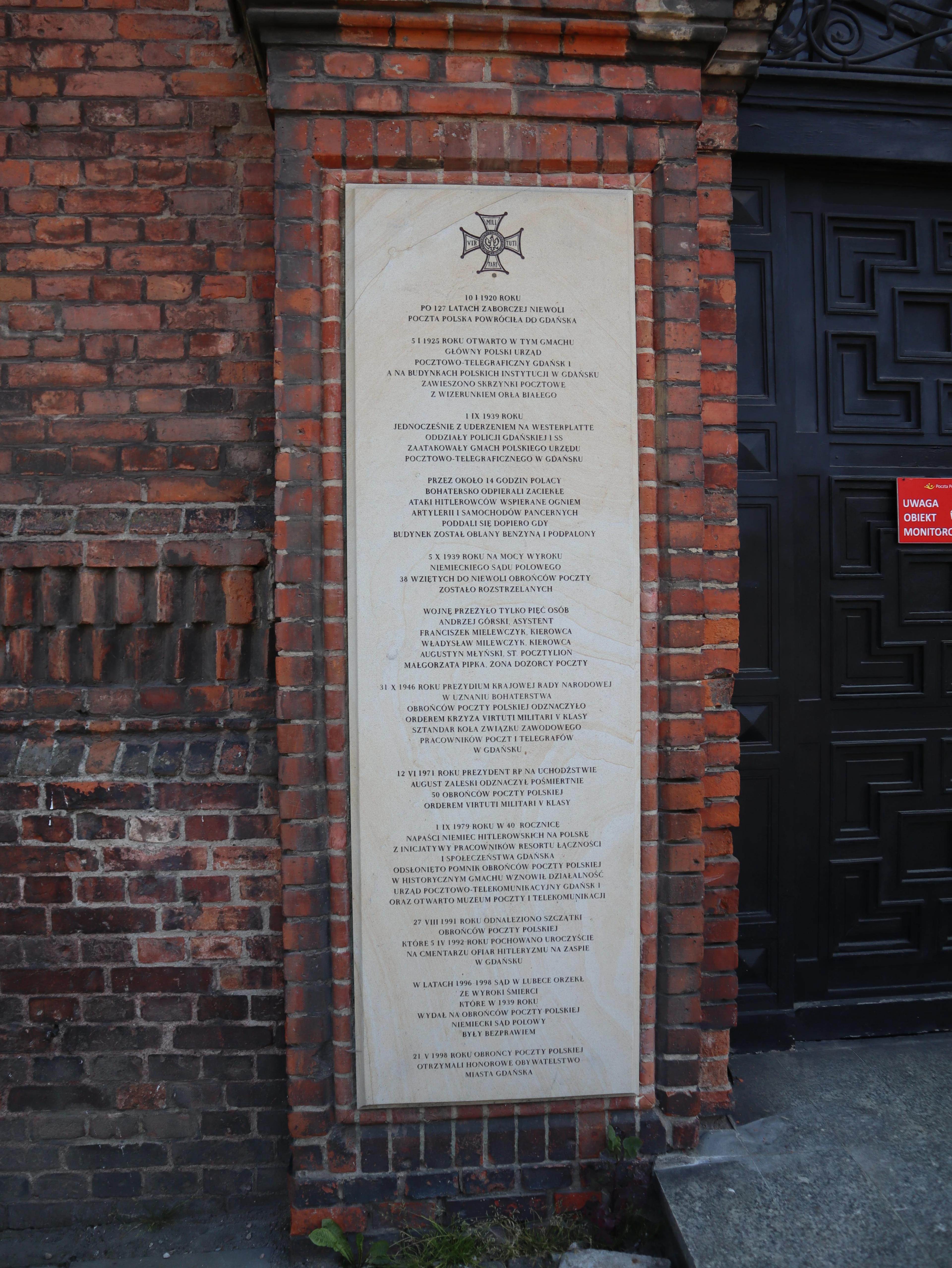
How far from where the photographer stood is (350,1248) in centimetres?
213

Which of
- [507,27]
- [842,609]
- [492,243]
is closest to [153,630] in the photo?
[492,243]

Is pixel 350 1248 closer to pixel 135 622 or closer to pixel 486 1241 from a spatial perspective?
pixel 486 1241

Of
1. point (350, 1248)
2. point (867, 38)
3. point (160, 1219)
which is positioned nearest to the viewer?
point (350, 1248)

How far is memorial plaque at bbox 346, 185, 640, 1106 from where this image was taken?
2.17m

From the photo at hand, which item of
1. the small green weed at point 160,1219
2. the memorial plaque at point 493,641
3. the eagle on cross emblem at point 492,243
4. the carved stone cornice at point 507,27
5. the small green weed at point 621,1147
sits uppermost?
the carved stone cornice at point 507,27

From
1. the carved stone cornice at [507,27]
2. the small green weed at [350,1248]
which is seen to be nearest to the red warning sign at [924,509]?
the carved stone cornice at [507,27]

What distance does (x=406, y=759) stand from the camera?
2180 mm

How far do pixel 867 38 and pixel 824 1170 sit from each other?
→ 12.4ft

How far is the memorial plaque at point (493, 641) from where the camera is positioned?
7.11ft

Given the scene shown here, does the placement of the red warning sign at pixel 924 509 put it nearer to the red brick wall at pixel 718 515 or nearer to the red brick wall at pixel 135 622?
the red brick wall at pixel 718 515

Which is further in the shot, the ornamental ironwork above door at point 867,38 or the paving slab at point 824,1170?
the ornamental ironwork above door at point 867,38

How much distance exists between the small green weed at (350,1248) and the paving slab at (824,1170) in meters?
0.77

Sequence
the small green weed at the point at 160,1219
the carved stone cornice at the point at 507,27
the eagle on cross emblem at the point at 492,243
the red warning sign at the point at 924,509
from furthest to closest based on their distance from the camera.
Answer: the red warning sign at the point at 924,509 → the small green weed at the point at 160,1219 → the eagle on cross emblem at the point at 492,243 → the carved stone cornice at the point at 507,27

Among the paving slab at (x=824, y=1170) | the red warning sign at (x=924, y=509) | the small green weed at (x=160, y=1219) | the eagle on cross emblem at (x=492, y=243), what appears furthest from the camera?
the red warning sign at (x=924, y=509)
